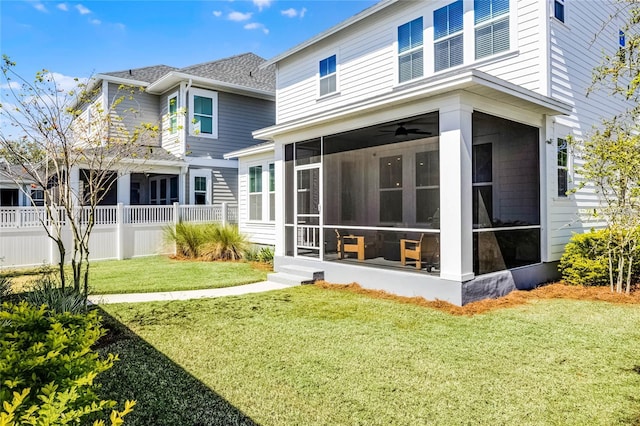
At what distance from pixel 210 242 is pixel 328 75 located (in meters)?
6.47

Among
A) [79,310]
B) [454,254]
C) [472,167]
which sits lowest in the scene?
[79,310]

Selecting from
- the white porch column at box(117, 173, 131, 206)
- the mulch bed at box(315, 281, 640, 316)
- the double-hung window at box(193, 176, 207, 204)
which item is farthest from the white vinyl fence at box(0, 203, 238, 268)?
the mulch bed at box(315, 281, 640, 316)

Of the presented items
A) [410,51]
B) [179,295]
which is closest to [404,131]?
[410,51]

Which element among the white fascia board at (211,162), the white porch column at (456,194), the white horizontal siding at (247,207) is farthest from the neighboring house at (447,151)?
the white fascia board at (211,162)

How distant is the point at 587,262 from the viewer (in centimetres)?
809

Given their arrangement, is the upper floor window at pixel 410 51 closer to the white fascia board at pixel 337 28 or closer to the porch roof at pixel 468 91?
the white fascia board at pixel 337 28

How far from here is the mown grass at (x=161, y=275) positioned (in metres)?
8.49

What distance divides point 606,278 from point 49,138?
10014 mm

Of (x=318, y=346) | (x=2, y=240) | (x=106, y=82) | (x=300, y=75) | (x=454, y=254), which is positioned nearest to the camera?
(x=318, y=346)

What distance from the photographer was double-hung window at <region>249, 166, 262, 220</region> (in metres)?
13.8

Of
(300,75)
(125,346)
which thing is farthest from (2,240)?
(300,75)

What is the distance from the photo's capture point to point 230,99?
660 inches

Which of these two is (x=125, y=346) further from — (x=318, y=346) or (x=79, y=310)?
(x=318, y=346)

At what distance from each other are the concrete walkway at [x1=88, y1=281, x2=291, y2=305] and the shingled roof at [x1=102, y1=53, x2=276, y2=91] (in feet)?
33.1
